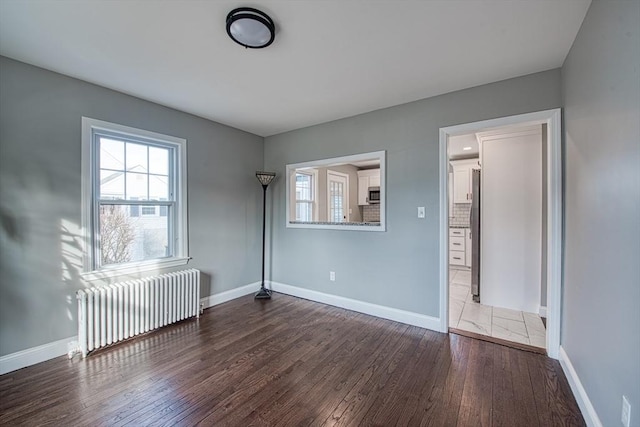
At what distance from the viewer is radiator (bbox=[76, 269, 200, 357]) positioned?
7.84 ft

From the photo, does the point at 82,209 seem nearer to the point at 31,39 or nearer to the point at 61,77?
the point at 61,77

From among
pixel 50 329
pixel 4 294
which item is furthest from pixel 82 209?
pixel 50 329

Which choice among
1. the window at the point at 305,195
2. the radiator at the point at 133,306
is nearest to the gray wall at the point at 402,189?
the window at the point at 305,195

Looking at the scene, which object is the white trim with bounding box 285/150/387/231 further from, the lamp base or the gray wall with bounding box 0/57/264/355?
the gray wall with bounding box 0/57/264/355

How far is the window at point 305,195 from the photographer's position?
496cm

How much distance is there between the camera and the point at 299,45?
2.00m

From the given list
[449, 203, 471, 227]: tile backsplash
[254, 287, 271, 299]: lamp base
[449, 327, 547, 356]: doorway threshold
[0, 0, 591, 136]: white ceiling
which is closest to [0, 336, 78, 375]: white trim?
[254, 287, 271, 299]: lamp base

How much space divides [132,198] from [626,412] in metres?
3.92

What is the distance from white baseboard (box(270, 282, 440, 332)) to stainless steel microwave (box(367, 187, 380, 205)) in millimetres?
3218

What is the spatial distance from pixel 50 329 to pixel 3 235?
875 mm

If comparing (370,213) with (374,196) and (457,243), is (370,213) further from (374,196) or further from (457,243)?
(457,243)

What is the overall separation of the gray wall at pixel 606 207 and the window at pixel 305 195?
12.0 feet

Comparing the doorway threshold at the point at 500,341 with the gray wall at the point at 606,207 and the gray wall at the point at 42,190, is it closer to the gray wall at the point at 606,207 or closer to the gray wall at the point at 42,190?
the gray wall at the point at 606,207

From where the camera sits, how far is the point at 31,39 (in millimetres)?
1922
